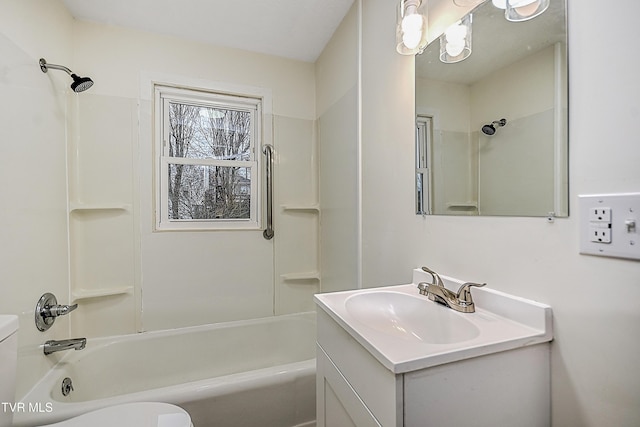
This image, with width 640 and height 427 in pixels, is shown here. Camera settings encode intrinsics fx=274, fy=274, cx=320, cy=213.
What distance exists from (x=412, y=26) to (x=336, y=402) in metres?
1.32

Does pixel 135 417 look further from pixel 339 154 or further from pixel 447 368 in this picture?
pixel 339 154

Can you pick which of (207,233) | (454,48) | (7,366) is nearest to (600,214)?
(454,48)

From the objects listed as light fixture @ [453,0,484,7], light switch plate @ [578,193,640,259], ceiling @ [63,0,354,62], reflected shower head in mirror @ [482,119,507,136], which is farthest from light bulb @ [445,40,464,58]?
ceiling @ [63,0,354,62]

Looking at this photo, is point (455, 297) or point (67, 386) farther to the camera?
point (67, 386)

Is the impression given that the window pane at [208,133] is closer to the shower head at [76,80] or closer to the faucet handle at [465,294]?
the shower head at [76,80]

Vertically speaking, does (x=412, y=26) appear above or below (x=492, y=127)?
above

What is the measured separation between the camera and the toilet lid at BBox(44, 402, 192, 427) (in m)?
0.92

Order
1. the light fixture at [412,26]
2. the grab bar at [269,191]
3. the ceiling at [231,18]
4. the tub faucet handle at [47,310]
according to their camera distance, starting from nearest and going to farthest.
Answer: the light fixture at [412,26] → the tub faucet handle at [47,310] → the ceiling at [231,18] → the grab bar at [269,191]

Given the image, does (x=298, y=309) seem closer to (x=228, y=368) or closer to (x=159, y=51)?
(x=228, y=368)

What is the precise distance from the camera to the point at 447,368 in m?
0.57

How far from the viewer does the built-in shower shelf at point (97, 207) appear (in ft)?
5.47

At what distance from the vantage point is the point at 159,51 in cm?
188

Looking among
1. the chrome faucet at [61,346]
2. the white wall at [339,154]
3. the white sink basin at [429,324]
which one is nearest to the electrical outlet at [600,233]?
the white sink basin at [429,324]

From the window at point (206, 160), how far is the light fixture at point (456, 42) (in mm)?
1488
